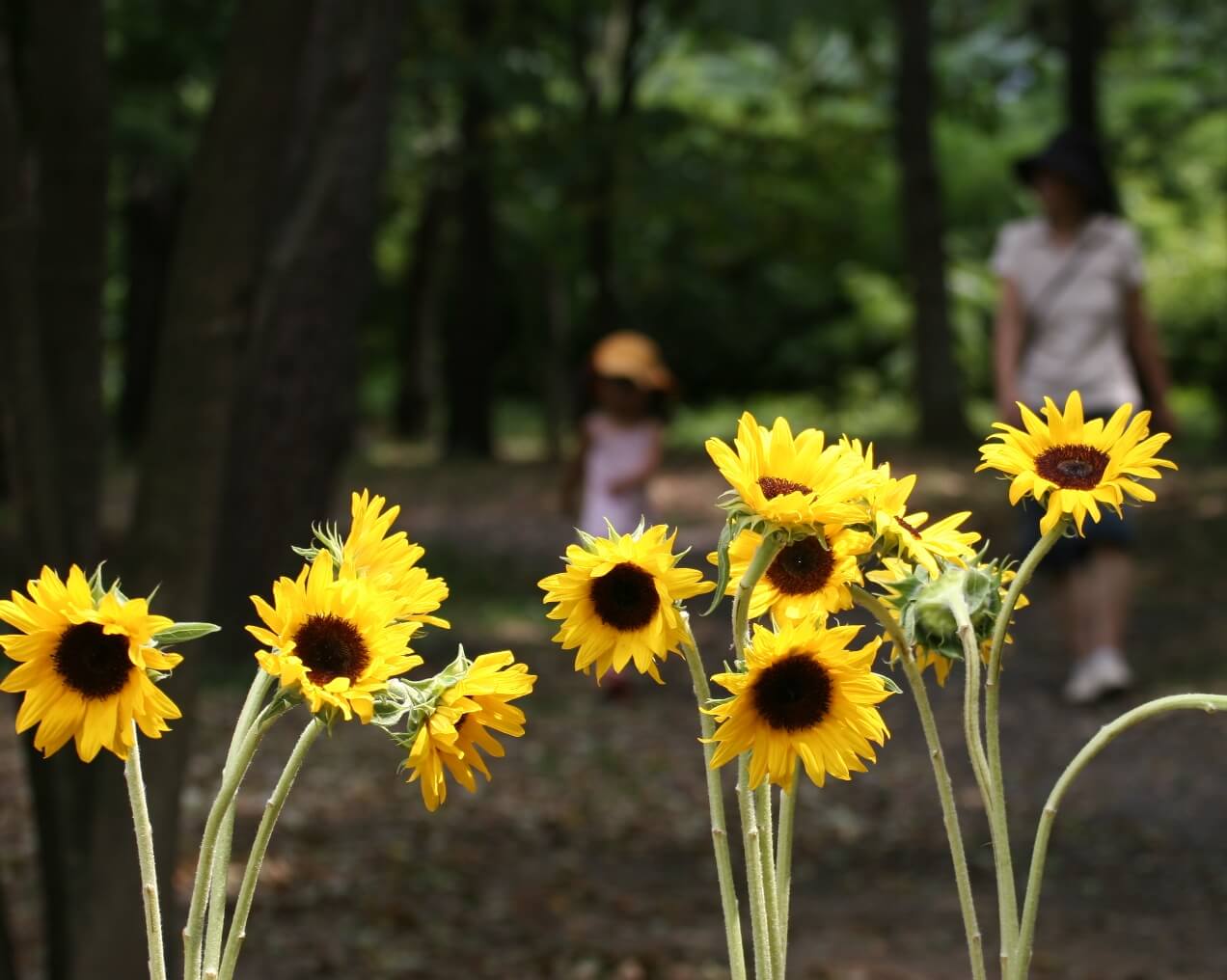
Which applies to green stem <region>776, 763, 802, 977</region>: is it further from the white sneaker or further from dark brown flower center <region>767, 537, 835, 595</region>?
the white sneaker

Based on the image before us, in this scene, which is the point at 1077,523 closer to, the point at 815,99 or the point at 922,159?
the point at 922,159

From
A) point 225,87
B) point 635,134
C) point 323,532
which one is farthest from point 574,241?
point 323,532

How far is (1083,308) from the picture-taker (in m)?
6.29

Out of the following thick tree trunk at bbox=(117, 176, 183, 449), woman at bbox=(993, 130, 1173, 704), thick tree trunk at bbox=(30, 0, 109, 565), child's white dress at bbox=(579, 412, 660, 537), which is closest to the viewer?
thick tree trunk at bbox=(30, 0, 109, 565)

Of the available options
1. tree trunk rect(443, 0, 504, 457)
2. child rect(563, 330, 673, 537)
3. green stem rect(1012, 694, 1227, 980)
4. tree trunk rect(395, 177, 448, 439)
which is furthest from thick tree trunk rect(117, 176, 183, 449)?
green stem rect(1012, 694, 1227, 980)

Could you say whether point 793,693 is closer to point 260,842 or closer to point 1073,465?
point 1073,465

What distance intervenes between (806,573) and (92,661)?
0.57 metres

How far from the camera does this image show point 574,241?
1928 cm

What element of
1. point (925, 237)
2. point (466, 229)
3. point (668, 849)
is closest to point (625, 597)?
point (668, 849)

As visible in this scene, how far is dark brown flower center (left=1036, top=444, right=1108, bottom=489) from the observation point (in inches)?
52.6

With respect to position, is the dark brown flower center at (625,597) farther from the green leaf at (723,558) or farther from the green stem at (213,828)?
the green stem at (213,828)

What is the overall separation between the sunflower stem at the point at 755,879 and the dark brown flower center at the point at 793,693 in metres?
0.05

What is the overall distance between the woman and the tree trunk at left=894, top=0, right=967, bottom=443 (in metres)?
7.60

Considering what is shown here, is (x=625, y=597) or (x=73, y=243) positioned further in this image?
(x=73, y=243)
